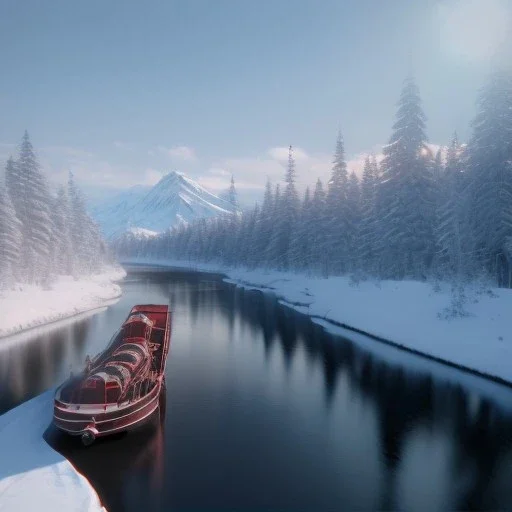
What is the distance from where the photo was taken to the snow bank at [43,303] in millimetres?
31547

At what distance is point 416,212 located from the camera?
39.7 m

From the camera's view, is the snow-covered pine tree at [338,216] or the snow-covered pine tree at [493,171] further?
the snow-covered pine tree at [338,216]

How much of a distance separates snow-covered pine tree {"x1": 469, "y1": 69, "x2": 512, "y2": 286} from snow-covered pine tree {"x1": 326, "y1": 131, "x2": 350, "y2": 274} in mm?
22681

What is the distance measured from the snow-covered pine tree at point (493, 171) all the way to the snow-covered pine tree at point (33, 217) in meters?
43.5

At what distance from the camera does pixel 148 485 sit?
1240 cm

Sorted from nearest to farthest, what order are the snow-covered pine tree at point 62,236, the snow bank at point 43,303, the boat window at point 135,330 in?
the boat window at point 135,330 < the snow bank at point 43,303 < the snow-covered pine tree at point 62,236

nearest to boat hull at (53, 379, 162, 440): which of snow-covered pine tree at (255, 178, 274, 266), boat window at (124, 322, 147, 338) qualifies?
boat window at (124, 322, 147, 338)

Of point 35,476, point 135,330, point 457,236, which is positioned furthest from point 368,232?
point 35,476

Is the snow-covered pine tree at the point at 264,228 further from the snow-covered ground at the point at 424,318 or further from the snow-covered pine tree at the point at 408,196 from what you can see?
the snow-covered pine tree at the point at 408,196

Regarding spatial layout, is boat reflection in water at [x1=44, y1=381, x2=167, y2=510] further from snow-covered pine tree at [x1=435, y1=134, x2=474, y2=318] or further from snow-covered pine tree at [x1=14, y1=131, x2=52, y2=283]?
snow-covered pine tree at [x1=14, y1=131, x2=52, y2=283]

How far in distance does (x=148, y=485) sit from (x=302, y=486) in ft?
16.0

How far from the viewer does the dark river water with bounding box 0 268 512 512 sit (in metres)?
12.2

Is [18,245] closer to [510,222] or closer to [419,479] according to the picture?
[419,479]

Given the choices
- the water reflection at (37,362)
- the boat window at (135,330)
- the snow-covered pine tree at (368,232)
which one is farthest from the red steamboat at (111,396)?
the snow-covered pine tree at (368,232)
